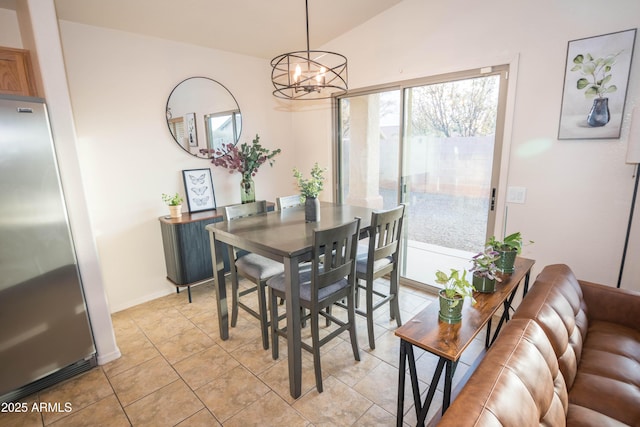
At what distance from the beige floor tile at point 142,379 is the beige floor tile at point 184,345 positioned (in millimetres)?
88

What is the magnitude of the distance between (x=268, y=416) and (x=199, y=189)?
2.46 meters

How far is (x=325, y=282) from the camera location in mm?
1954

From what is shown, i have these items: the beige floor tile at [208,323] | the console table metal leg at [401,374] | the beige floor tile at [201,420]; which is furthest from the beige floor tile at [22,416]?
the console table metal leg at [401,374]

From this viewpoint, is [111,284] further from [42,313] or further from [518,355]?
[518,355]

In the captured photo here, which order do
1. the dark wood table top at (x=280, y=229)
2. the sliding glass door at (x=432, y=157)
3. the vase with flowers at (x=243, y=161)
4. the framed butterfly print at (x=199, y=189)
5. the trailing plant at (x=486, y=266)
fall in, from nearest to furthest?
the trailing plant at (x=486, y=266) < the dark wood table top at (x=280, y=229) < the sliding glass door at (x=432, y=157) < the framed butterfly print at (x=199, y=189) < the vase with flowers at (x=243, y=161)

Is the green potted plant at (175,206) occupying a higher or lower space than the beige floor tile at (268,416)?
higher

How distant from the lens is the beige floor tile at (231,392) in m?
1.89

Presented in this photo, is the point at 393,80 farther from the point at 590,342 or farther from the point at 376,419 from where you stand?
the point at 376,419

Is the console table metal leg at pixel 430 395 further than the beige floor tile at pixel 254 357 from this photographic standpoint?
No

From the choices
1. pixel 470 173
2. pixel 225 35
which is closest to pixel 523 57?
pixel 470 173

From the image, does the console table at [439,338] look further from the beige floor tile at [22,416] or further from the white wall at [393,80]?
the beige floor tile at [22,416]

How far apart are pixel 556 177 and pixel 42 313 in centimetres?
368

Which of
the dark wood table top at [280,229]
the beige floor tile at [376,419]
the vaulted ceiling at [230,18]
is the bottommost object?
the beige floor tile at [376,419]

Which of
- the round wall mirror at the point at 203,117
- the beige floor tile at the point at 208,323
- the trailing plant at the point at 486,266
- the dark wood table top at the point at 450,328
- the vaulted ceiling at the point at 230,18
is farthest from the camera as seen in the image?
the round wall mirror at the point at 203,117
